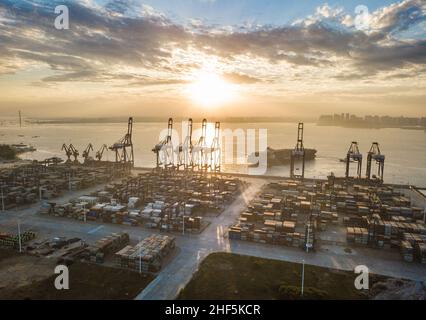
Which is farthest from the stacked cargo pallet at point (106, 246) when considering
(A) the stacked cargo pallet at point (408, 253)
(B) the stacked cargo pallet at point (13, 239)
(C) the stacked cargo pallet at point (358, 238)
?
(A) the stacked cargo pallet at point (408, 253)

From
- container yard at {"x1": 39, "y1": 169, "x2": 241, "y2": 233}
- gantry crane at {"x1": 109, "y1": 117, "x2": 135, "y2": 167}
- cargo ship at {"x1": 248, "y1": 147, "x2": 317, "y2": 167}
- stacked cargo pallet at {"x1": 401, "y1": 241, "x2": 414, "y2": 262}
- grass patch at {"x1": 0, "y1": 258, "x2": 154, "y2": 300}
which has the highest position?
gantry crane at {"x1": 109, "y1": 117, "x2": 135, "y2": 167}

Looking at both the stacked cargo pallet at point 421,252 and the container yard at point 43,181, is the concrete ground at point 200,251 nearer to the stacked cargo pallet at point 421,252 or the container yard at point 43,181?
the stacked cargo pallet at point 421,252

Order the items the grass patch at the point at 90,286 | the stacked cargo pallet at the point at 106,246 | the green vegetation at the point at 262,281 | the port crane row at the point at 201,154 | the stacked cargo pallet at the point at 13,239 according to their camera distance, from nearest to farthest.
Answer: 1. the grass patch at the point at 90,286
2. the green vegetation at the point at 262,281
3. the stacked cargo pallet at the point at 106,246
4. the stacked cargo pallet at the point at 13,239
5. the port crane row at the point at 201,154

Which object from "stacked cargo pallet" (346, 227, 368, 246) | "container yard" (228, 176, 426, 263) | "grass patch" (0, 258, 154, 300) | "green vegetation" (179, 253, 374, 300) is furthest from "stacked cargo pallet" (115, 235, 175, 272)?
"stacked cargo pallet" (346, 227, 368, 246)

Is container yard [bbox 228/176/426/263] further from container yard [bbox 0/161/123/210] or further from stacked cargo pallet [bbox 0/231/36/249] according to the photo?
container yard [bbox 0/161/123/210]

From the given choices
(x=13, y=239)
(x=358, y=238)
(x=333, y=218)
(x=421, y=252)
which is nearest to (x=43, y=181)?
(x=13, y=239)
